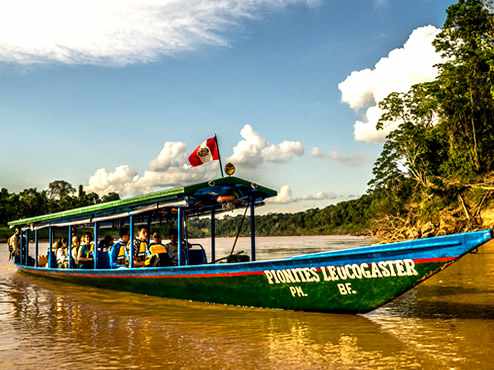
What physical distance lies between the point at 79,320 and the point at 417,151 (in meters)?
29.2

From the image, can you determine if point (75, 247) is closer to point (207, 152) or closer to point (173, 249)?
point (173, 249)

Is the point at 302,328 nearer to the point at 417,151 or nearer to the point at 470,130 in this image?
the point at 470,130

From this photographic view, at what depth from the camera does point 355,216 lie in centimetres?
9644

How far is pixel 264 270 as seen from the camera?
29.0 ft

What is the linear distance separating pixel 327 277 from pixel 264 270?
1195mm

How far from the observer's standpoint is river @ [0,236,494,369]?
6.12 meters

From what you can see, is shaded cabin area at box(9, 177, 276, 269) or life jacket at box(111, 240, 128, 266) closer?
shaded cabin area at box(9, 177, 276, 269)

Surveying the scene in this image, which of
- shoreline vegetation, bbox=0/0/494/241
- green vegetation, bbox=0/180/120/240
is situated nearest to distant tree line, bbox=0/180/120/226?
green vegetation, bbox=0/180/120/240

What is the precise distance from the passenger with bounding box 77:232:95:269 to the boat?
22.4 inches

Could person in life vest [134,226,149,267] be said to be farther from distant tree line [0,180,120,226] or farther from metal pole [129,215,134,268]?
distant tree line [0,180,120,226]

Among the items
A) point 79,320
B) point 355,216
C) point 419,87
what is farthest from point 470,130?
point 355,216

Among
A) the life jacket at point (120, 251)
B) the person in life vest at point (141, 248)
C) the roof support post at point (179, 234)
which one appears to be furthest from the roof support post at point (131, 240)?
the roof support post at point (179, 234)

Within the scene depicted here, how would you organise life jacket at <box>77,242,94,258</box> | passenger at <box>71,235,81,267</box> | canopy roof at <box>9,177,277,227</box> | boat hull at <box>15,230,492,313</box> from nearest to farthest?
boat hull at <box>15,230,492,313</box>
canopy roof at <box>9,177,277,227</box>
life jacket at <box>77,242,94,258</box>
passenger at <box>71,235,81,267</box>

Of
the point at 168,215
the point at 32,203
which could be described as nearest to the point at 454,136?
the point at 168,215
